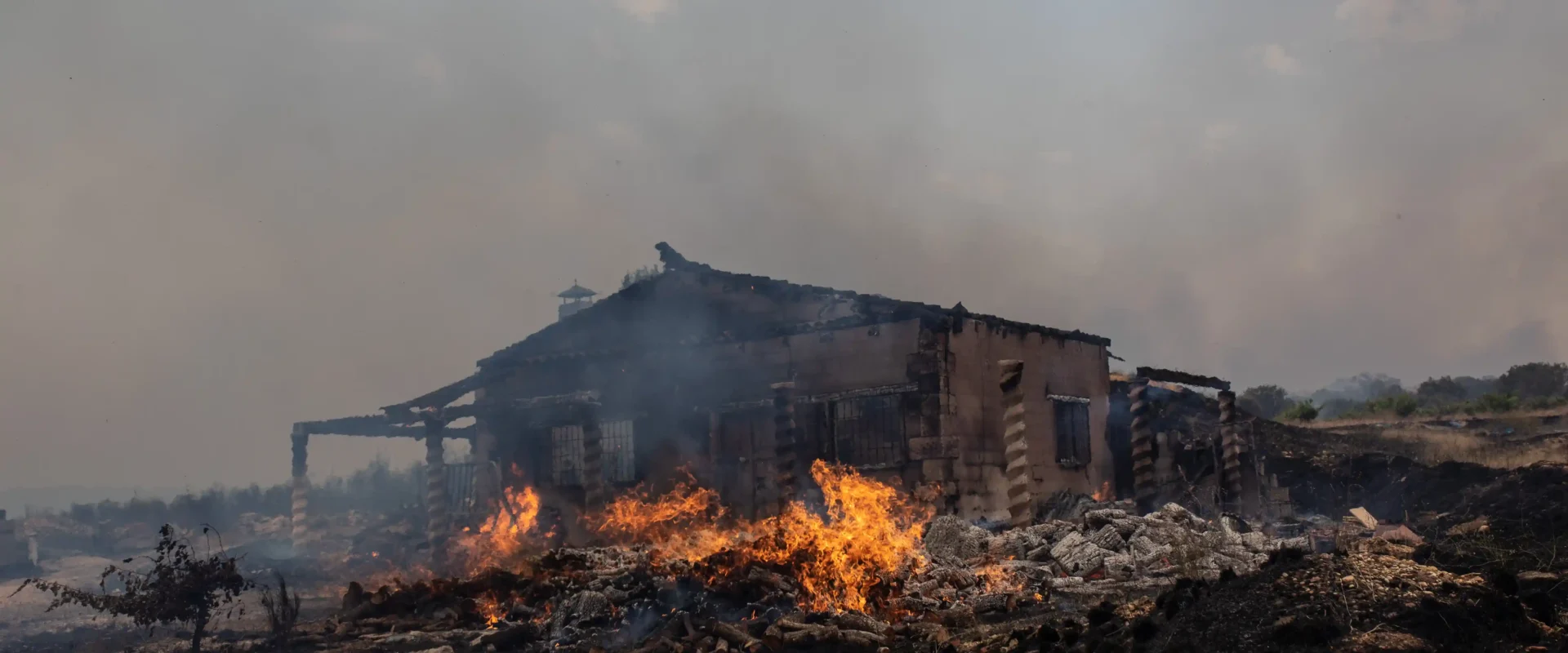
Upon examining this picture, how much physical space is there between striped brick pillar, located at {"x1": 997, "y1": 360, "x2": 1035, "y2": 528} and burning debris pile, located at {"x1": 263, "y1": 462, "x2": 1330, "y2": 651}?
5.76ft

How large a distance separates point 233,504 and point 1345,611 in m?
41.0

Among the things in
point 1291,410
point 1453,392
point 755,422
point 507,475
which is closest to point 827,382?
point 755,422

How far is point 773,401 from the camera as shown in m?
19.9

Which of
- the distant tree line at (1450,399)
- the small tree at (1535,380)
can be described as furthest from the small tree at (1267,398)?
the small tree at (1535,380)

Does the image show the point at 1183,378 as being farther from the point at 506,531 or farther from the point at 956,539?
the point at 506,531

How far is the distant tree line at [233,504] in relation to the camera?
121 ft

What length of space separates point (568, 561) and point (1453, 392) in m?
57.4

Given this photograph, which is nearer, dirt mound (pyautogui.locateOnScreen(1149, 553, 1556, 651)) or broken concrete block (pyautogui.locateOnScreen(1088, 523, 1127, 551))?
dirt mound (pyautogui.locateOnScreen(1149, 553, 1556, 651))

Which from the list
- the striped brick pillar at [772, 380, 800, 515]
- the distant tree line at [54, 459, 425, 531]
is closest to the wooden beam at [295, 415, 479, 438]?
the distant tree line at [54, 459, 425, 531]

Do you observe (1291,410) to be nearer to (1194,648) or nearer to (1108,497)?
(1108,497)

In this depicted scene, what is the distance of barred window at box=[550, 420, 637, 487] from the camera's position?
22297mm

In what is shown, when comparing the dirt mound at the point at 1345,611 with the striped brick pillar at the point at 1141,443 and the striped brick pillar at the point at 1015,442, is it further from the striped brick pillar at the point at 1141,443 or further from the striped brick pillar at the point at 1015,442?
the striped brick pillar at the point at 1141,443

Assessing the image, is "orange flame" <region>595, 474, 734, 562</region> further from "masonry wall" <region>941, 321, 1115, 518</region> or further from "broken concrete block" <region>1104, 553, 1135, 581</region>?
"broken concrete block" <region>1104, 553, 1135, 581</region>

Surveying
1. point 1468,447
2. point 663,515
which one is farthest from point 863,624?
point 1468,447
